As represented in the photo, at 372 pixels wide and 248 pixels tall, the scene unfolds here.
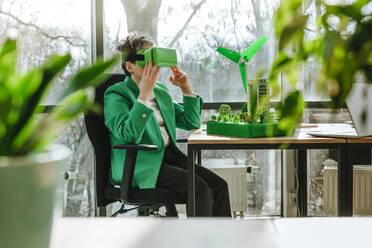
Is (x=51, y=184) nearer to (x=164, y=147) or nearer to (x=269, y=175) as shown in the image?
(x=164, y=147)

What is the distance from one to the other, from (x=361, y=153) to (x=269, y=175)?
2.18 ft

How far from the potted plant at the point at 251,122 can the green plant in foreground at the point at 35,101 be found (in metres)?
1.33

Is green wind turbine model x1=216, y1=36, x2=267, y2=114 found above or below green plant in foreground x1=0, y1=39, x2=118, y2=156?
above

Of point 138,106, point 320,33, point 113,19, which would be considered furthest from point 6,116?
point 113,19

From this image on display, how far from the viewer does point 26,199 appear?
17.0 inches

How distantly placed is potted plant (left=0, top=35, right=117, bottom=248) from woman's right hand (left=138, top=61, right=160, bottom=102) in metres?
1.61

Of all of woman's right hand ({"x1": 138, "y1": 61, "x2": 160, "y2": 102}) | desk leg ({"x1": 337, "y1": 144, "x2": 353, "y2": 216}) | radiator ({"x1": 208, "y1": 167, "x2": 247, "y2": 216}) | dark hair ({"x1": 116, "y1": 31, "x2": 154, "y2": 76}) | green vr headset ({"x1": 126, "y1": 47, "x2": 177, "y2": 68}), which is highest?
dark hair ({"x1": 116, "y1": 31, "x2": 154, "y2": 76})

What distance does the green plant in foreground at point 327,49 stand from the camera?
0.99 ft

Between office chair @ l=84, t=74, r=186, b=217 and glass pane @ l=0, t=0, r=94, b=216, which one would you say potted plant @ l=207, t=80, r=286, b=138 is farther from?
glass pane @ l=0, t=0, r=94, b=216

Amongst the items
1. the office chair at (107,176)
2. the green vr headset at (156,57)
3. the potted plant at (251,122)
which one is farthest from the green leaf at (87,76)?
the green vr headset at (156,57)

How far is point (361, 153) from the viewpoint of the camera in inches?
113

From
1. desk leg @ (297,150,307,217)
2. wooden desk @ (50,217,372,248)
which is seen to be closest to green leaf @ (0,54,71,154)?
wooden desk @ (50,217,372,248)

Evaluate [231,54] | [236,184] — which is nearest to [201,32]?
[231,54]

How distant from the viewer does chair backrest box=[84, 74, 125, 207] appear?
6.85 ft
